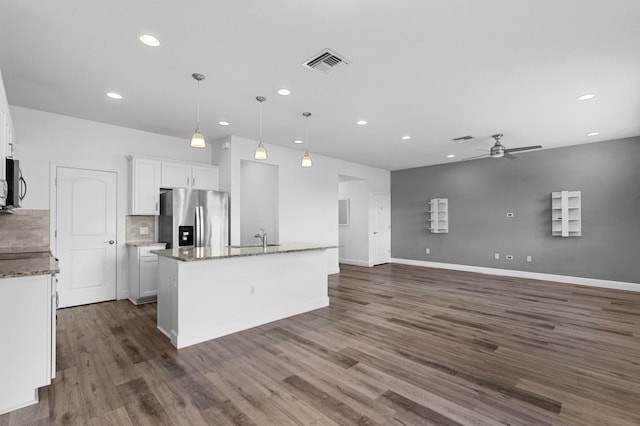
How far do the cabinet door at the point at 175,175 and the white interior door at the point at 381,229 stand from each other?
5.23 metres

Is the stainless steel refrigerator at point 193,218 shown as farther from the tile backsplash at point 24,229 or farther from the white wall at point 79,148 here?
the tile backsplash at point 24,229

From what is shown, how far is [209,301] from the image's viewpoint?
11.3 ft

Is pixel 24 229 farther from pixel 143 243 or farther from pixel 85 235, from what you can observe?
pixel 143 243

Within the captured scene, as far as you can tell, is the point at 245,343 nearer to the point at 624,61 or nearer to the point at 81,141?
the point at 81,141

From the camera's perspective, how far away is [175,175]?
526 cm

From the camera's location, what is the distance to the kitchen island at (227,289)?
3.26 metres

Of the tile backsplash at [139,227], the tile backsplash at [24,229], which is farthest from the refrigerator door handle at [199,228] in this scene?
the tile backsplash at [24,229]

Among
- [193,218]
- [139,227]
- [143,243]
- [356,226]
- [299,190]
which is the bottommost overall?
[143,243]

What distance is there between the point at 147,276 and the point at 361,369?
3779mm

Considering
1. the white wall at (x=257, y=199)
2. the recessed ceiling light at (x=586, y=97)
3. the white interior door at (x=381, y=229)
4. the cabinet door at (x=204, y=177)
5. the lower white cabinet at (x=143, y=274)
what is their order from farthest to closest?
the white interior door at (x=381, y=229)
the white wall at (x=257, y=199)
the cabinet door at (x=204, y=177)
the lower white cabinet at (x=143, y=274)
the recessed ceiling light at (x=586, y=97)

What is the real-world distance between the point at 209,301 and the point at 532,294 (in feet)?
18.1

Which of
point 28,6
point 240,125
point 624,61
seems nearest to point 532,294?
point 624,61

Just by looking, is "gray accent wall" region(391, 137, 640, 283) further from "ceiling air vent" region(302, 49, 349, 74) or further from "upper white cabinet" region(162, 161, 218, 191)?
"upper white cabinet" region(162, 161, 218, 191)

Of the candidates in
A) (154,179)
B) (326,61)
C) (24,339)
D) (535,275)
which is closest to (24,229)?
(154,179)
